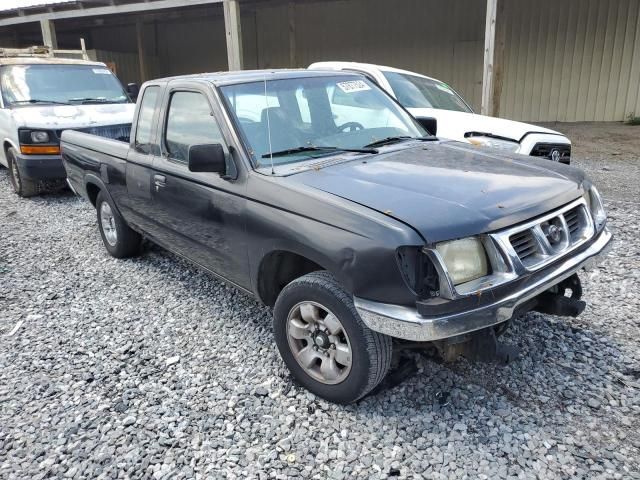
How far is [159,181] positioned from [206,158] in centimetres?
111

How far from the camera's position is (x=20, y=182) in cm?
786

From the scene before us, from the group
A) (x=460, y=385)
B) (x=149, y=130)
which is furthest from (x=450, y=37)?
(x=460, y=385)

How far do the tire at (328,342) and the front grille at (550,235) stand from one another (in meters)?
0.81

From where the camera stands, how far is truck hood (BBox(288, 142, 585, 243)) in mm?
2408

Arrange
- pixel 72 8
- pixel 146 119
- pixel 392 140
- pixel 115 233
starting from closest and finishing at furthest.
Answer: pixel 392 140, pixel 146 119, pixel 115 233, pixel 72 8

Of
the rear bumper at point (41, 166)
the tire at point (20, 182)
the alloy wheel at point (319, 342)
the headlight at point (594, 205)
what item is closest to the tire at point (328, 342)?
the alloy wheel at point (319, 342)

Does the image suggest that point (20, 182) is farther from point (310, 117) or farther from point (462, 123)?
point (462, 123)

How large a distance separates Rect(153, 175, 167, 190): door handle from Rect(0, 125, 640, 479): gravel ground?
101cm

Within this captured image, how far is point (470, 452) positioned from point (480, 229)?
1100mm

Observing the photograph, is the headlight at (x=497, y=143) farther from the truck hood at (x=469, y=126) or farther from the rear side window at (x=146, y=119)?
the rear side window at (x=146, y=119)

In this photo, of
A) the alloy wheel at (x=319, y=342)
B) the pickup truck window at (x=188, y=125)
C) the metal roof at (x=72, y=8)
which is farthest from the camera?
the metal roof at (x=72, y=8)

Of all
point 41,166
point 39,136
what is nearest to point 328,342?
point 41,166

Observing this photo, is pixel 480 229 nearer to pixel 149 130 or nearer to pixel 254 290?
pixel 254 290

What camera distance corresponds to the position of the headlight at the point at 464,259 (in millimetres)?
2369
